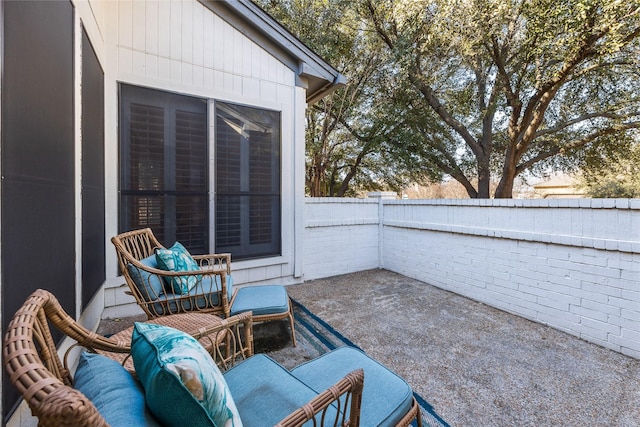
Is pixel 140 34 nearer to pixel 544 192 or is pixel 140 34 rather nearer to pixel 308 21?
pixel 308 21

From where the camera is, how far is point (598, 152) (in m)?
7.63

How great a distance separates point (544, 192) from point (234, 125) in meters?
18.6

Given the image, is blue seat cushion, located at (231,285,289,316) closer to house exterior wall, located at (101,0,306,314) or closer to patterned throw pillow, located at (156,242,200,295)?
patterned throw pillow, located at (156,242,200,295)

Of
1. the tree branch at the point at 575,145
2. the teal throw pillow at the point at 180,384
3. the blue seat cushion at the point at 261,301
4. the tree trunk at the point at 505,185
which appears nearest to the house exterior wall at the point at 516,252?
→ the blue seat cushion at the point at 261,301

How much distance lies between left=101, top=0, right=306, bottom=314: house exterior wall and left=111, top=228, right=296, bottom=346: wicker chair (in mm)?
1130

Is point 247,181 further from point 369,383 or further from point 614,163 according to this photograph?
point 614,163

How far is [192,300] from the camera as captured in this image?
234cm

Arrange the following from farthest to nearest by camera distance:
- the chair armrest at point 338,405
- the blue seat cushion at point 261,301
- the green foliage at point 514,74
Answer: the green foliage at point 514,74, the blue seat cushion at point 261,301, the chair armrest at point 338,405

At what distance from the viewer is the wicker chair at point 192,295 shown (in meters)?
2.20

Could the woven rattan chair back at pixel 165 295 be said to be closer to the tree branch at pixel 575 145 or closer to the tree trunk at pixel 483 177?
the tree trunk at pixel 483 177

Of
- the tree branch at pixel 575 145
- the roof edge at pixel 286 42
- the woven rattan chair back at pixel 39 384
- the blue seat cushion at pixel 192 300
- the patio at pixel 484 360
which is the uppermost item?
the roof edge at pixel 286 42

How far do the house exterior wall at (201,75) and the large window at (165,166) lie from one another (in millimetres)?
89

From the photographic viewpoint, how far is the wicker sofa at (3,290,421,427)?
22.2 inches

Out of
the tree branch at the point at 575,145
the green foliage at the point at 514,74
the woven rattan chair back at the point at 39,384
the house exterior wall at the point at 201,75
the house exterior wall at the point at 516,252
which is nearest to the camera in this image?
the woven rattan chair back at the point at 39,384
